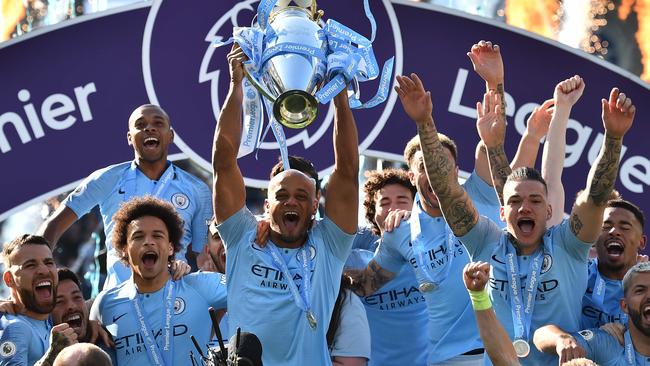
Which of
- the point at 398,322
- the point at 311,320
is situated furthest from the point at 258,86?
the point at 398,322

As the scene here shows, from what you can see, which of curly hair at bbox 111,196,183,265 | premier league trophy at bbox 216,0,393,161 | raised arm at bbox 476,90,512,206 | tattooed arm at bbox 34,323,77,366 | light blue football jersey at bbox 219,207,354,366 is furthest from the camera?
raised arm at bbox 476,90,512,206

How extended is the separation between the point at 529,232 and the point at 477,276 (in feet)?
2.63

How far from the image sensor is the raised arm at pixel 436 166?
306 inches

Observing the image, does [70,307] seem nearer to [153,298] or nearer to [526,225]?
[153,298]

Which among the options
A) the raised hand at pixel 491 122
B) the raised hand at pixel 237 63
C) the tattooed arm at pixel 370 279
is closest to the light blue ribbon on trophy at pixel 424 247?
the tattooed arm at pixel 370 279

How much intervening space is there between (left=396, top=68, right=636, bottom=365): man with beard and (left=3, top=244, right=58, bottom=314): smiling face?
1943 mm

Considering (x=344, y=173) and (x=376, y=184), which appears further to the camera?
(x=376, y=184)

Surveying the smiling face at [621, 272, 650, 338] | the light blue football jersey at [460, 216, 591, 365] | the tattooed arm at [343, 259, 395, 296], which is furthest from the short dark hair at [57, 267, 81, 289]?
the smiling face at [621, 272, 650, 338]

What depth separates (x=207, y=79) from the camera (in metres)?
10.4

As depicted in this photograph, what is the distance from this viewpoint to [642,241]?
8.57 metres

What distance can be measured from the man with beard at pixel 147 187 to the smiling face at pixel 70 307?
78cm

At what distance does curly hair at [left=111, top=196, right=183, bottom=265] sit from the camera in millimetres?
8242

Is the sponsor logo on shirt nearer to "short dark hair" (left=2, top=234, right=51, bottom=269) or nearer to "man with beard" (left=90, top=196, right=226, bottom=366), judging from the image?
"man with beard" (left=90, top=196, right=226, bottom=366)

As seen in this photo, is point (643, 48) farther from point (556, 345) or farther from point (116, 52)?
point (556, 345)
